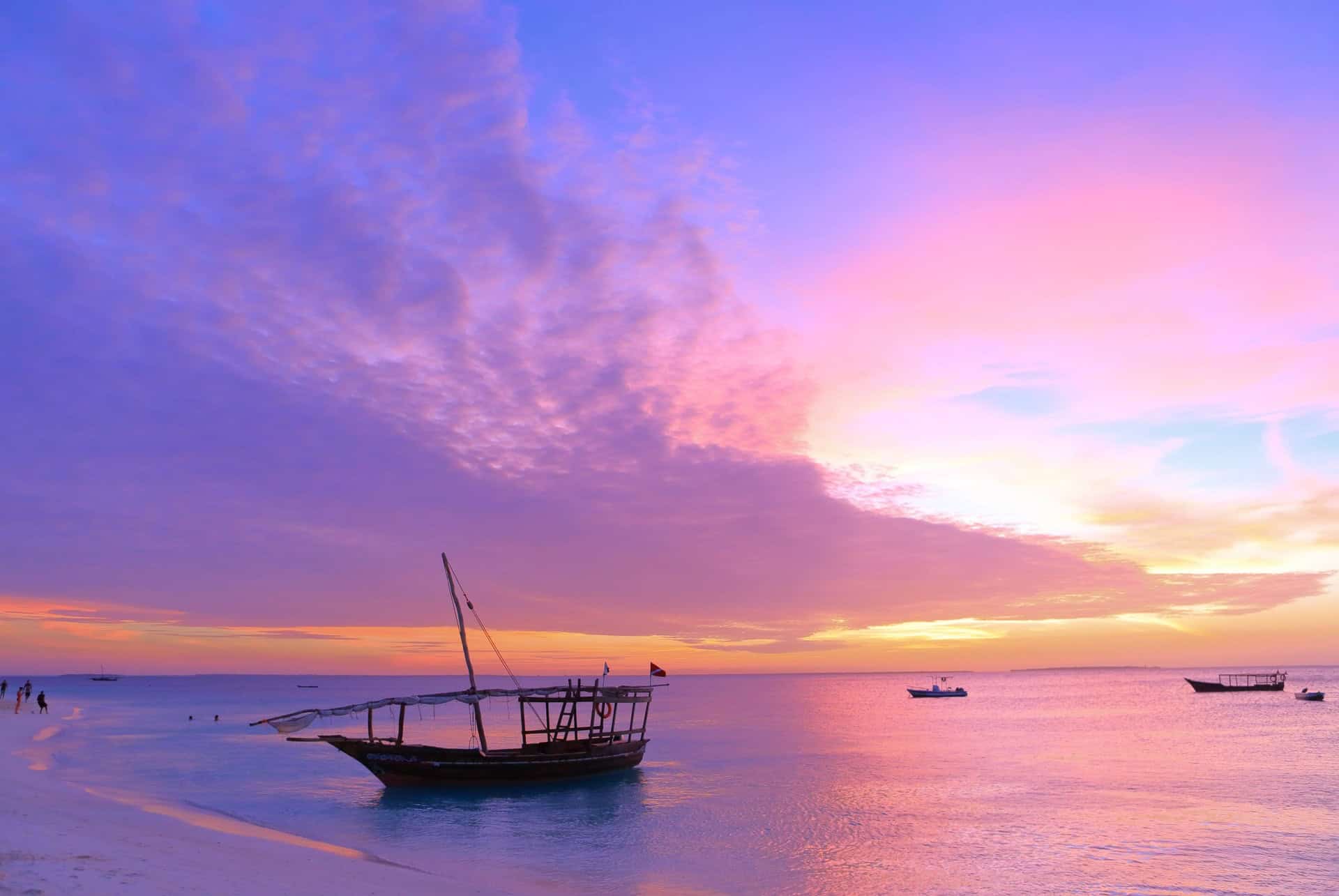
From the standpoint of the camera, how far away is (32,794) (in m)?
27.0

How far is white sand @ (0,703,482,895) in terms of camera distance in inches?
601

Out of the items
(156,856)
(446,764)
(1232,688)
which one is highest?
(156,856)

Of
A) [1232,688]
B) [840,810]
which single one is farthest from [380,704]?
[1232,688]

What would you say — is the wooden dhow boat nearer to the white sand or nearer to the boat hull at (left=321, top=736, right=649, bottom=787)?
the boat hull at (left=321, top=736, right=649, bottom=787)

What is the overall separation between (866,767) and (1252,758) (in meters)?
26.1

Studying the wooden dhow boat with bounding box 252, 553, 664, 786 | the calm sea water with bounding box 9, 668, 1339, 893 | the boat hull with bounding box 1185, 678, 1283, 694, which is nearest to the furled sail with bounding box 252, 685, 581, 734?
the wooden dhow boat with bounding box 252, 553, 664, 786

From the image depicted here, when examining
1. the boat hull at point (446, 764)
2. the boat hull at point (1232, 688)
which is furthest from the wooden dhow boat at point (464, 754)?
the boat hull at point (1232, 688)

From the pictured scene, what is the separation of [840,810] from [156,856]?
2918 centimetres

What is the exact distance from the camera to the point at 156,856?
726 inches

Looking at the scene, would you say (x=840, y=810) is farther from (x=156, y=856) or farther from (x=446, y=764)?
(x=156, y=856)

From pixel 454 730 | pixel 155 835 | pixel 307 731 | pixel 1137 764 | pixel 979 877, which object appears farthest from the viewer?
pixel 307 731

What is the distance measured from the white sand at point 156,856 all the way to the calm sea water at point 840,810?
3.35m

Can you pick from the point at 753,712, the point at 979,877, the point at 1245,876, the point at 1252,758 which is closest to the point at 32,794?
the point at 979,877

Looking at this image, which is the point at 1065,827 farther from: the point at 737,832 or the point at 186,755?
the point at 186,755
